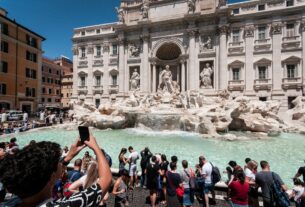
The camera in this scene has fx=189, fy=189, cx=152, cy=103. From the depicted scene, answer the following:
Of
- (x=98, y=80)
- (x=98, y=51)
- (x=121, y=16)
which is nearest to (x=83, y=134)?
(x=121, y=16)

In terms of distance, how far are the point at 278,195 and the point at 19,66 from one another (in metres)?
33.4

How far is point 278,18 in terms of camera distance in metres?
22.1

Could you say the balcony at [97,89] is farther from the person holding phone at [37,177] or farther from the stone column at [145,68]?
the person holding phone at [37,177]

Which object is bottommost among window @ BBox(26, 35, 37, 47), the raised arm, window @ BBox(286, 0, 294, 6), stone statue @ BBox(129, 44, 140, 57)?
the raised arm

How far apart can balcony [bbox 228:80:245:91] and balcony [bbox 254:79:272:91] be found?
144 cm

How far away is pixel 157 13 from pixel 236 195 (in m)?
27.3

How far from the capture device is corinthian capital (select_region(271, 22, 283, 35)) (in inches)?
869

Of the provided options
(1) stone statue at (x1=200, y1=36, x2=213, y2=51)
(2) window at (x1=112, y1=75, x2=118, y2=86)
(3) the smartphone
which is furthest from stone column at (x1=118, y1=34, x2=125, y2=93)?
(3) the smartphone

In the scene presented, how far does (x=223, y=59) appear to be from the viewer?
23.3 m

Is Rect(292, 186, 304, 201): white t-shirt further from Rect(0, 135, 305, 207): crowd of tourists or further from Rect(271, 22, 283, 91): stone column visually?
Rect(271, 22, 283, 91): stone column

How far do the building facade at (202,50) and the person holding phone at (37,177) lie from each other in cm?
2333

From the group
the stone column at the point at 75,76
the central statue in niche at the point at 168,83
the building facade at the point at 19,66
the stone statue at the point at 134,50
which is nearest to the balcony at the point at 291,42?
the central statue in niche at the point at 168,83

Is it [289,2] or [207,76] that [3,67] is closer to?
[207,76]

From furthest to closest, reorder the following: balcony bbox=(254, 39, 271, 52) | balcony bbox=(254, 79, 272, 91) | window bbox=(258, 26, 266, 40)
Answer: window bbox=(258, 26, 266, 40)
balcony bbox=(254, 39, 271, 52)
balcony bbox=(254, 79, 272, 91)
